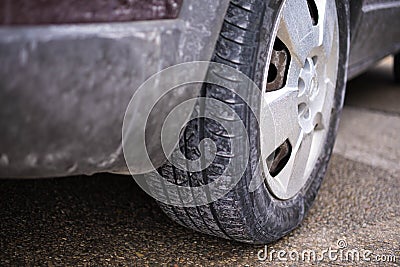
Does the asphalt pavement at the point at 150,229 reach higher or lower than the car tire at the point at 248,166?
lower

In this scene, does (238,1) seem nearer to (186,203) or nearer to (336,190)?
(186,203)

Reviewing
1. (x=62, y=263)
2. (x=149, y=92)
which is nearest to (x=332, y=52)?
(x=149, y=92)

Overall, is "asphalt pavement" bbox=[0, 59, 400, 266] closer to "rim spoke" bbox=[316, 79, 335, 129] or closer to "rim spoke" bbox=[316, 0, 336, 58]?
"rim spoke" bbox=[316, 79, 335, 129]

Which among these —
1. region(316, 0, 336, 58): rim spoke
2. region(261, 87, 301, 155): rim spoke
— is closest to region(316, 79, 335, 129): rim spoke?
region(316, 0, 336, 58): rim spoke

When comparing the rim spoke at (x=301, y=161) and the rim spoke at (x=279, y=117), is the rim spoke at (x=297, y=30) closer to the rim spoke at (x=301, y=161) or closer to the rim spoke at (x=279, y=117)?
the rim spoke at (x=279, y=117)

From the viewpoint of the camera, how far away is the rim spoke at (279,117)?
156 cm

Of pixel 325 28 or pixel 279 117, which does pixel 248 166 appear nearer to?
pixel 279 117

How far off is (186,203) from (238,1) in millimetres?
567

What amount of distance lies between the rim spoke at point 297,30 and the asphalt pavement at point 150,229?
61 centimetres

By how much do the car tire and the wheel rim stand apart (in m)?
0.06

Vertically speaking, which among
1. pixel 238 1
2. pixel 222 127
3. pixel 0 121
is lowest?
pixel 222 127

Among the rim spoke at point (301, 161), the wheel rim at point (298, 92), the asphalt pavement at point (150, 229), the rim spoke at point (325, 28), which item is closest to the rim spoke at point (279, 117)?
the wheel rim at point (298, 92)

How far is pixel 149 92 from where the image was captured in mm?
1179

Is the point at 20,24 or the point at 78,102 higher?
the point at 20,24
